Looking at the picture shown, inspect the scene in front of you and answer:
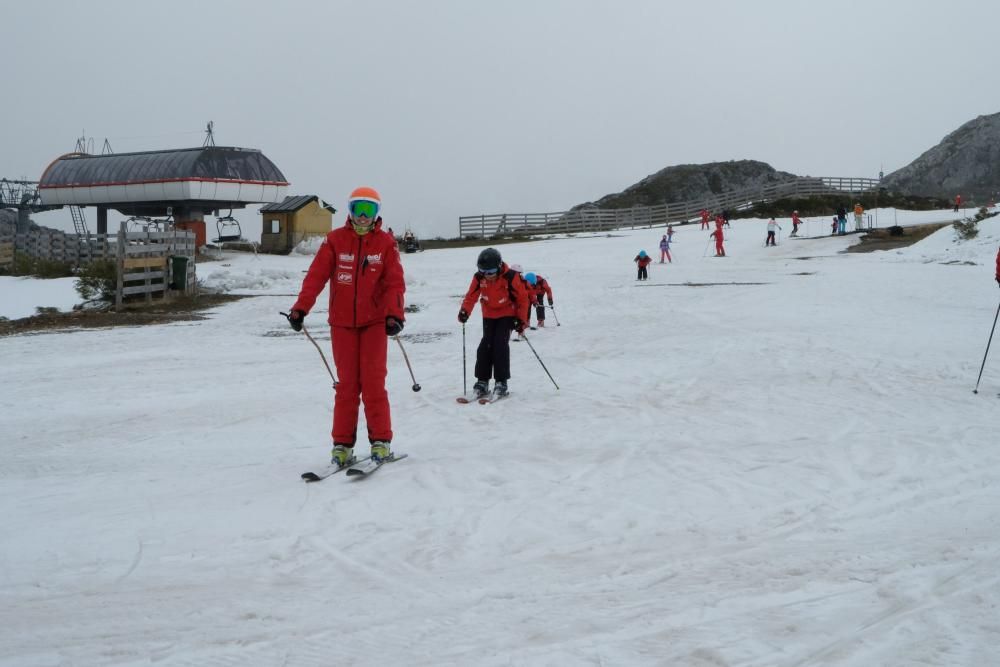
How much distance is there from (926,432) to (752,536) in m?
3.64

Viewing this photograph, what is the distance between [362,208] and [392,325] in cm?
95

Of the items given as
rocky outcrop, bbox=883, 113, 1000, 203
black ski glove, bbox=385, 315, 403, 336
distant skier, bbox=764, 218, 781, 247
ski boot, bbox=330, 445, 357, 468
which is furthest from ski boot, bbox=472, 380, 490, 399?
rocky outcrop, bbox=883, 113, 1000, 203

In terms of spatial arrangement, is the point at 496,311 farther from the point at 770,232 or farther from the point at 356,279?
the point at 770,232

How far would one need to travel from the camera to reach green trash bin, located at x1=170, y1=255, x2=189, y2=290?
23.5 m

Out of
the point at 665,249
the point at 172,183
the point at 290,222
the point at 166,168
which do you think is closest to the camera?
the point at 665,249

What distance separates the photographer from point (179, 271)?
23578mm

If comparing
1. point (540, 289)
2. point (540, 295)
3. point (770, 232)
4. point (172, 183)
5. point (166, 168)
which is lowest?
point (540, 295)

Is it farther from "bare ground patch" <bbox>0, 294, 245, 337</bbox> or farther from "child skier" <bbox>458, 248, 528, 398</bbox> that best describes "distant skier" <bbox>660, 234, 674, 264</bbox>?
"child skier" <bbox>458, 248, 528, 398</bbox>

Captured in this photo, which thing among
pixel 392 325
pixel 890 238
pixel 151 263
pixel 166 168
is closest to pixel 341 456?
pixel 392 325

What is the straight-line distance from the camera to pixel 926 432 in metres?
7.91

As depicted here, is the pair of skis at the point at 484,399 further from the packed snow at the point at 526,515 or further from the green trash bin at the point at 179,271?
the green trash bin at the point at 179,271

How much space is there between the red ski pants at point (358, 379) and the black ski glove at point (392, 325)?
0.46 ft

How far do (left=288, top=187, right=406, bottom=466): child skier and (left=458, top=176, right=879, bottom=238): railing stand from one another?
162 feet

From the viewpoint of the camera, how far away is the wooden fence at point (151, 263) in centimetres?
2142
